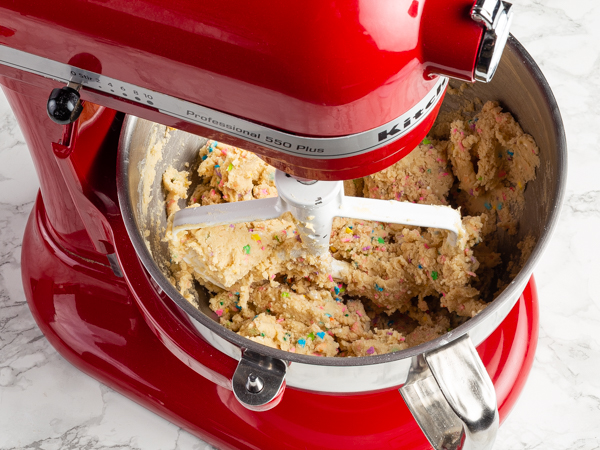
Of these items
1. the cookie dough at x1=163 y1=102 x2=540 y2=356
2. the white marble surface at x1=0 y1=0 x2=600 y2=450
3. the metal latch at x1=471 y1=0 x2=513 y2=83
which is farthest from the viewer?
the white marble surface at x1=0 y1=0 x2=600 y2=450

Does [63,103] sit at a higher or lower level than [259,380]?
higher

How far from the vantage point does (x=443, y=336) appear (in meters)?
0.63

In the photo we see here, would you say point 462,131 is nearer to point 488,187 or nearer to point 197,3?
point 488,187

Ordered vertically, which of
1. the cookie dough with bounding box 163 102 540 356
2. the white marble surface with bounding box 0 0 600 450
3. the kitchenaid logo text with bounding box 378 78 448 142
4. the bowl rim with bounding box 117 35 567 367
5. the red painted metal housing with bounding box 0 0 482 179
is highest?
the red painted metal housing with bounding box 0 0 482 179

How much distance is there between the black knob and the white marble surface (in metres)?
0.63

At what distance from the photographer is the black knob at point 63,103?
551 mm

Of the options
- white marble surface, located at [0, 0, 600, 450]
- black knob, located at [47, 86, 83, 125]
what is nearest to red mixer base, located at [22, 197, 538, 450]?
white marble surface, located at [0, 0, 600, 450]

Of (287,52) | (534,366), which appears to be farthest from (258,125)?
(534,366)

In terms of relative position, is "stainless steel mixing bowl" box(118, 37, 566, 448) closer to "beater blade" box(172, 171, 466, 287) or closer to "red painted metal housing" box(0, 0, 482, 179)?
"beater blade" box(172, 171, 466, 287)

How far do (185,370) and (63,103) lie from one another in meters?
0.49

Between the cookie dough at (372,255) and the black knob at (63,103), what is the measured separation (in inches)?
11.8

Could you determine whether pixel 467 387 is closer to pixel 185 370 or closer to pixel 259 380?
pixel 259 380

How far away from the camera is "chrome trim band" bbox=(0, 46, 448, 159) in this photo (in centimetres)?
51

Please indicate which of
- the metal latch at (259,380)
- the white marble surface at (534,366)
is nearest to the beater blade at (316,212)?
the metal latch at (259,380)
